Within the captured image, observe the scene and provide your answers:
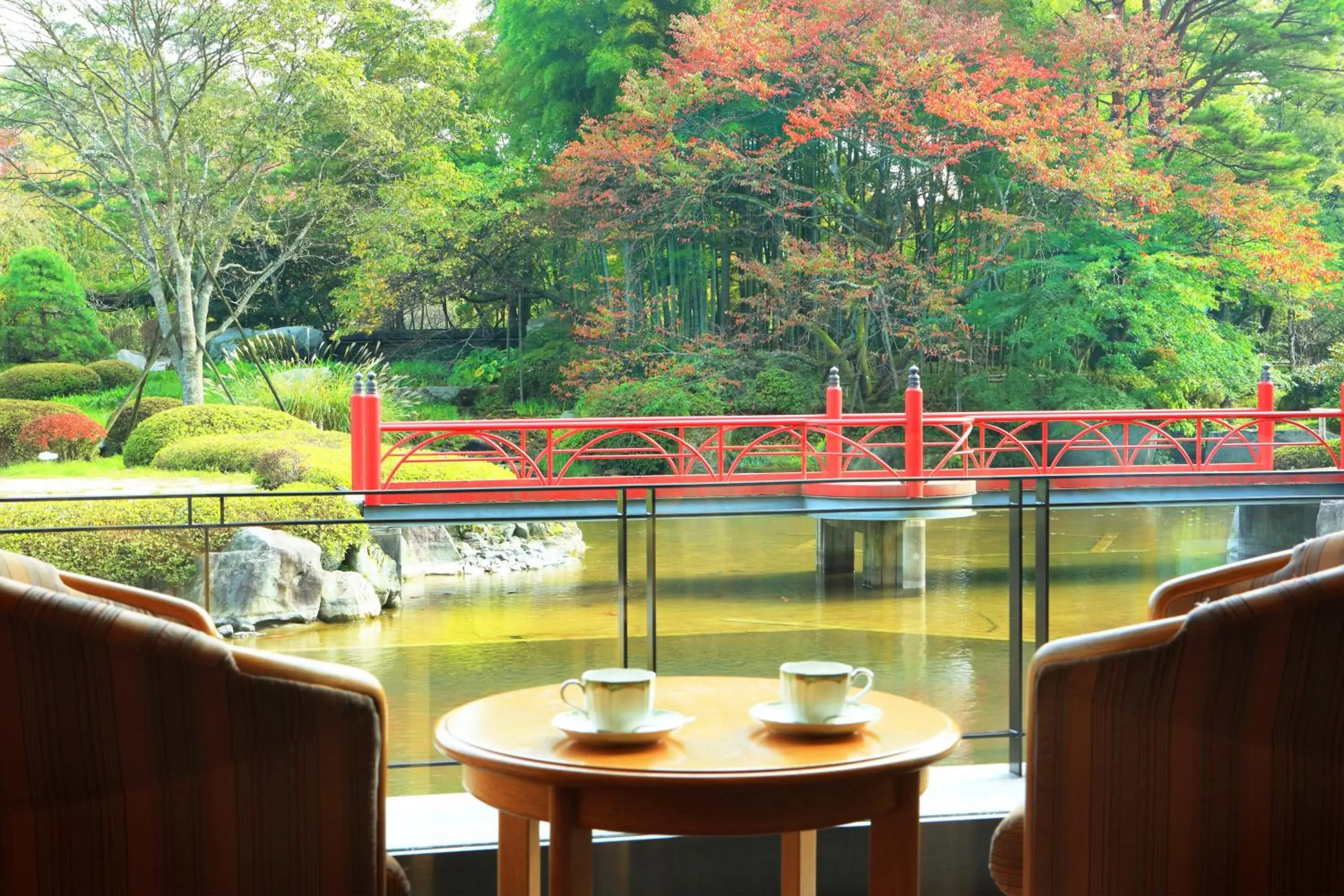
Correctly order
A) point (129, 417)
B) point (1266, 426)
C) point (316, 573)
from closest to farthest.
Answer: point (316, 573), point (1266, 426), point (129, 417)

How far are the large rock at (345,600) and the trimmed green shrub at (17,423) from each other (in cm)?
657

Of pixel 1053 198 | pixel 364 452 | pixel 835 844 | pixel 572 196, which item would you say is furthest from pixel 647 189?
pixel 835 844

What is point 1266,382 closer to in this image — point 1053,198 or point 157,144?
point 1053,198

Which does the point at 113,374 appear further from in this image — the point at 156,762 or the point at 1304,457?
the point at 156,762

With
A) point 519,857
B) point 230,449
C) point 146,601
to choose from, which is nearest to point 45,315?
point 230,449

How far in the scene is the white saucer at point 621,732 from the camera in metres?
1.25

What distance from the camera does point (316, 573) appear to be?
6.37m

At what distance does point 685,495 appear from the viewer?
28.2 feet

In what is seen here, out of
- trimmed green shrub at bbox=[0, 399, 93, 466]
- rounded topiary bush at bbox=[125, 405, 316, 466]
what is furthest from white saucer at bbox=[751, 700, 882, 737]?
trimmed green shrub at bbox=[0, 399, 93, 466]

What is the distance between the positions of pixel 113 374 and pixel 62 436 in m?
1.24

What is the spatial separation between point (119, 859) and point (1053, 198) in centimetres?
1300

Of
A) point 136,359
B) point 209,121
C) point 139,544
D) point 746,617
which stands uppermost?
point 209,121

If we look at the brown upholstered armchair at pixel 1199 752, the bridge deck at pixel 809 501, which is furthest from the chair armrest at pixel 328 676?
the bridge deck at pixel 809 501

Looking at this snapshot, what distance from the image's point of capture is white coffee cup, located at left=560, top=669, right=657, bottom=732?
1.26 meters
